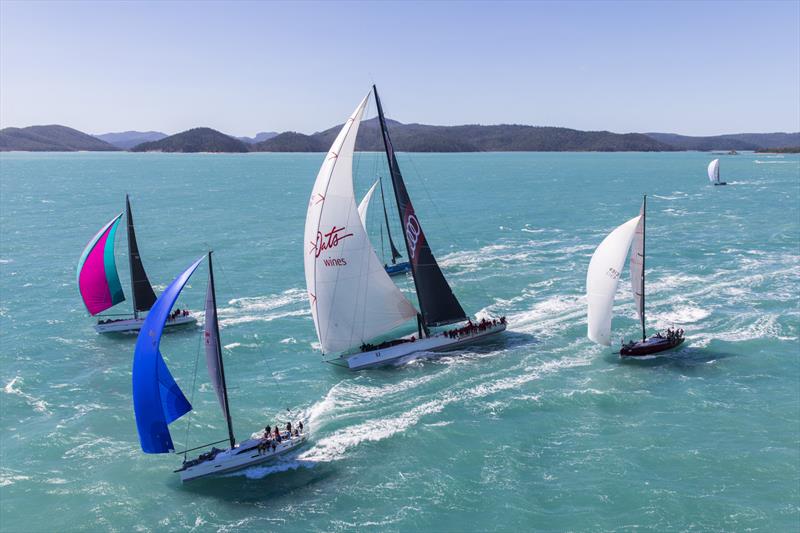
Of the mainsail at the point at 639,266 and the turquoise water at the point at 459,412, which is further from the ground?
the mainsail at the point at 639,266

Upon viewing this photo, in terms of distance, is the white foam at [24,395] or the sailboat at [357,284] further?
the sailboat at [357,284]

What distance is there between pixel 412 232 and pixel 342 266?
6225 millimetres

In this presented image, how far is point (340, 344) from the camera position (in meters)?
40.4

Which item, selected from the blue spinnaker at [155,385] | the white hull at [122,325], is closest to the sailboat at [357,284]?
the blue spinnaker at [155,385]

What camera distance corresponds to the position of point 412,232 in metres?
43.0

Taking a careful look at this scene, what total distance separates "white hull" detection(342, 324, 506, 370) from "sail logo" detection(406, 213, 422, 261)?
20.8ft

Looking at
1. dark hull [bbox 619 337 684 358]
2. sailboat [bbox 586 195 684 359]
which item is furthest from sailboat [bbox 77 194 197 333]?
dark hull [bbox 619 337 684 358]

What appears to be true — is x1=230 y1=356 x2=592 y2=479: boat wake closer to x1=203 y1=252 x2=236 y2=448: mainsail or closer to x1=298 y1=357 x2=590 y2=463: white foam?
x1=298 y1=357 x2=590 y2=463: white foam

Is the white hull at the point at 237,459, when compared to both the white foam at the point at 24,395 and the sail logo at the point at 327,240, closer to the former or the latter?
the sail logo at the point at 327,240

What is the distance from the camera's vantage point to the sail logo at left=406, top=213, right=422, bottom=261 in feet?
140

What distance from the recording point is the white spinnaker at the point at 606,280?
39781mm

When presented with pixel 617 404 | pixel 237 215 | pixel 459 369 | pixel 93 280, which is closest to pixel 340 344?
pixel 459 369

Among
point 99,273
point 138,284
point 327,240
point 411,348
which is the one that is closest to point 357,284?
point 327,240

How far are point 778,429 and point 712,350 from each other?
10.4 meters
